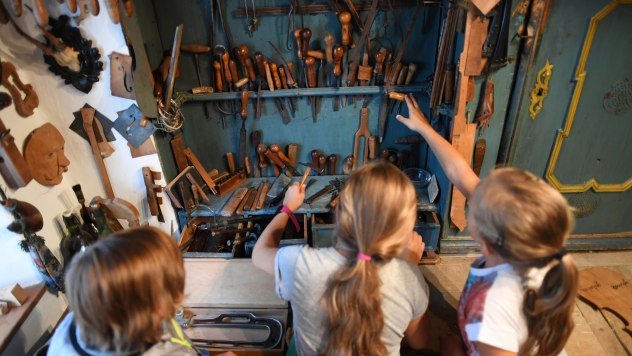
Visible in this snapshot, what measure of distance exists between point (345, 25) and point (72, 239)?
2.13m

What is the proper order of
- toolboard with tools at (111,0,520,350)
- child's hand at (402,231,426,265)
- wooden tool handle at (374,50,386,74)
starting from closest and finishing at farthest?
1. child's hand at (402,231,426,265)
2. toolboard with tools at (111,0,520,350)
3. wooden tool handle at (374,50,386,74)

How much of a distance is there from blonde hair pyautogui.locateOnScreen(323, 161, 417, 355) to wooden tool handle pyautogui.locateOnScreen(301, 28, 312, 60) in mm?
1636

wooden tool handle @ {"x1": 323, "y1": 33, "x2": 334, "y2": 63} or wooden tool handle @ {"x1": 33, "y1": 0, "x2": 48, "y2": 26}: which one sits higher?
wooden tool handle @ {"x1": 33, "y1": 0, "x2": 48, "y2": 26}

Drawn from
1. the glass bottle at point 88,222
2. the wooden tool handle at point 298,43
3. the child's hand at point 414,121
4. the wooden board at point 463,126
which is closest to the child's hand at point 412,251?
the child's hand at point 414,121

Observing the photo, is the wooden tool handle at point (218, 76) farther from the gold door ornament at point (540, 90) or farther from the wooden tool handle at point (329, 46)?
the gold door ornament at point (540, 90)

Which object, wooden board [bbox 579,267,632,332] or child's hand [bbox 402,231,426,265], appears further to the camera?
wooden board [bbox 579,267,632,332]

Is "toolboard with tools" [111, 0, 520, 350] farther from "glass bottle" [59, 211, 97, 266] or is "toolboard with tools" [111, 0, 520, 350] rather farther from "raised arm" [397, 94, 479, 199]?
"glass bottle" [59, 211, 97, 266]

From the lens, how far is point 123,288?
91 cm

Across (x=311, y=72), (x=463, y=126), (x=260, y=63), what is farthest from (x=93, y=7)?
(x=463, y=126)

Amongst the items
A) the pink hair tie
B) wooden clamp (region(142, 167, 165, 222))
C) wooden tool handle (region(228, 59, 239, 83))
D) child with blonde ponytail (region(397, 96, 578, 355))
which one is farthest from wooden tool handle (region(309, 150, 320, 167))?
the pink hair tie

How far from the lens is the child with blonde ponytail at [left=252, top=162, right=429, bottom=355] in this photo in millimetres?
1049

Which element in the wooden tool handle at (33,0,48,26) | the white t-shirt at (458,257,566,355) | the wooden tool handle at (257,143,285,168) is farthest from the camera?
the wooden tool handle at (257,143,285,168)

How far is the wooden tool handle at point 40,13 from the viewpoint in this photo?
1652 millimetres

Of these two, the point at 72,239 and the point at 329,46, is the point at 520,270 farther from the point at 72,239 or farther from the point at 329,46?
the point at 72,239
